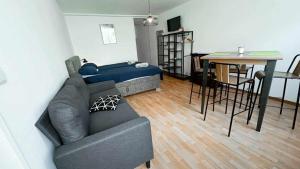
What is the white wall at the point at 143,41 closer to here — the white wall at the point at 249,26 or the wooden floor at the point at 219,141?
the white wall at the point at 249,26

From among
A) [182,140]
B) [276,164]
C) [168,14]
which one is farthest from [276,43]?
[168,14]

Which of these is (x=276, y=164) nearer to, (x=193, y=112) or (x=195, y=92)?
(x=193, y=112)

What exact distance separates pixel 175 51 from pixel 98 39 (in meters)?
2.81

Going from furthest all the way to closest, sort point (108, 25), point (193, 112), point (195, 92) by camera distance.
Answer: point (108, 25) < point (195, 92) < point (193, 112)

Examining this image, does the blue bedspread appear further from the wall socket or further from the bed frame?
the wall socket

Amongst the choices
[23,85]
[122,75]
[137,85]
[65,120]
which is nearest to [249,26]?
[137,85]

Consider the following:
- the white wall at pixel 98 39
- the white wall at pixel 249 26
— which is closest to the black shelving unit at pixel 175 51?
the white wall at pixel 249 26

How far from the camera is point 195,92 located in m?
3.33

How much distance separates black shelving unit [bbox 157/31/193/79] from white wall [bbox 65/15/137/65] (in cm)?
121

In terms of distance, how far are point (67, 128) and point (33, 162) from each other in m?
0.28

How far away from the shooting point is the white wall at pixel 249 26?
7.74 feet

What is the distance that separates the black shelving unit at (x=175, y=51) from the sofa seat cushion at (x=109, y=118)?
3268mm

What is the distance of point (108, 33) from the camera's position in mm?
4977

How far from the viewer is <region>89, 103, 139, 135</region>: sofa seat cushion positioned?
1492mm
